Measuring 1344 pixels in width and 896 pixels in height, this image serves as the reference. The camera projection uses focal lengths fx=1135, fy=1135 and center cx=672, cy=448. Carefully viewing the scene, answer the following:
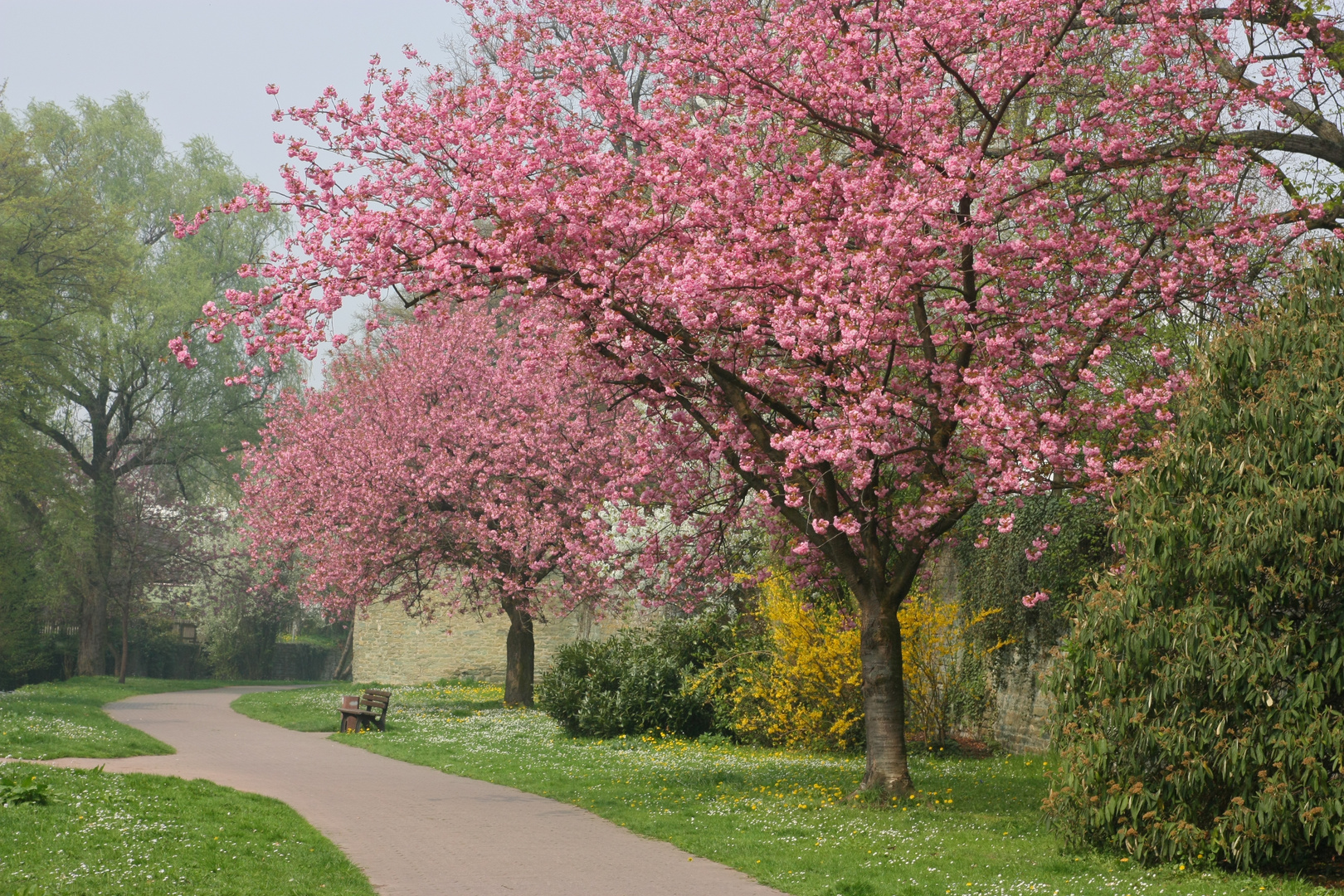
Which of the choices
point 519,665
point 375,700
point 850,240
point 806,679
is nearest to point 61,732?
point 375,700

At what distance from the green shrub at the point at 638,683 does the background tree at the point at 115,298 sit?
15.8 meters

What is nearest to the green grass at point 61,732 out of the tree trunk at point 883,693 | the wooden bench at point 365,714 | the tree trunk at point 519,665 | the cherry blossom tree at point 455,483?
the wooden bench at point 365,714

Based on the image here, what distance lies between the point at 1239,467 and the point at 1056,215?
4392 mm

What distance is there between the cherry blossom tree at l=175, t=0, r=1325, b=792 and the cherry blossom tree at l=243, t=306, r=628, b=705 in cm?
1005

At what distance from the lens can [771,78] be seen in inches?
462

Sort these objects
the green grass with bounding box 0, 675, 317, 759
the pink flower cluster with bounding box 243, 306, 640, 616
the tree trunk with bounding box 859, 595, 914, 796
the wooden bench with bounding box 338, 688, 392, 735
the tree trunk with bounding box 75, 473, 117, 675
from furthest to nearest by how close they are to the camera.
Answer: the tree trunk with bounding box 75, 473, 117, 675 → the pink flower cluster with bounding box 243, 306, 640, 616 → the wooden bench with bounding box 338, 688, 392, 735 → the green grass with bounding box 0, 675, 317, 759 → the tree trunk with bounding box 859, 595, 914, 796

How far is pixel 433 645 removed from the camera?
36.8 metres

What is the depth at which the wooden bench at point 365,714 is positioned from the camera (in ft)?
66.8

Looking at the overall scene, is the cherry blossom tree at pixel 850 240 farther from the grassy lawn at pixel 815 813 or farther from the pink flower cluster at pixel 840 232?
the grassy lawn at pixel 815 813

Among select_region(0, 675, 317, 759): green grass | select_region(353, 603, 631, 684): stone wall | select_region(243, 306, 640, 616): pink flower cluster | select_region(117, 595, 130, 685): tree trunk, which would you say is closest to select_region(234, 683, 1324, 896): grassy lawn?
select_region(0, 675, 317, 759): green grass

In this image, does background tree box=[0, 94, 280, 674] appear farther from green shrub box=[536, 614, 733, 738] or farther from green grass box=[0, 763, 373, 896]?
green grass box=[0, 763, 373, 896]

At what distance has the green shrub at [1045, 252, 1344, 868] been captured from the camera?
7.39 metres

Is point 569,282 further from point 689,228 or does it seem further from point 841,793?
point 841,793

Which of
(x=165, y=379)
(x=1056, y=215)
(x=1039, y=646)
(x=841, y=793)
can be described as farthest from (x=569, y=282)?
(x=165, y=379)
